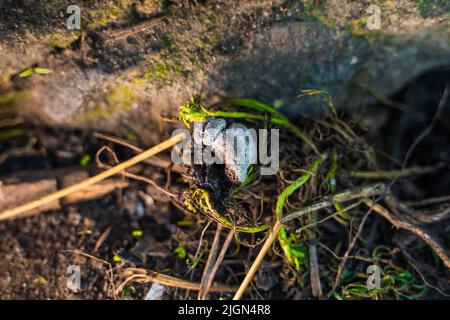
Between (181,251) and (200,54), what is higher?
(200,54)

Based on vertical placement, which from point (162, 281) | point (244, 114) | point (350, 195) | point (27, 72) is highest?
point (27, 72)

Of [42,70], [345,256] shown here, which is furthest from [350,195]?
[42,70]

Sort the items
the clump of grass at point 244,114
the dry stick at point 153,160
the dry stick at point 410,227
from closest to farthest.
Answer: the clump of grass at point 244,114, the dry stick at point 410,227, the dry stick at point 153,160

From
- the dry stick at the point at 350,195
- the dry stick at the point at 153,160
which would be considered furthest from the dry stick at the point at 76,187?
the dry stick at the point at 350,195

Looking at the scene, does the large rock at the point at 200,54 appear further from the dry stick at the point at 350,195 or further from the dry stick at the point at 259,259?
the dry stick at the point at 259,259

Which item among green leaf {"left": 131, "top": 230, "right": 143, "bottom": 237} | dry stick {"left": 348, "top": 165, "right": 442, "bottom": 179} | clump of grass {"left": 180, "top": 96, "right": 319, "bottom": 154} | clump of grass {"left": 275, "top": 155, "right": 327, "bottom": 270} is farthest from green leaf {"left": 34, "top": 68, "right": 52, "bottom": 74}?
dry stick {"left": 348, "top": 165, "right": 442, "bottom": 179}

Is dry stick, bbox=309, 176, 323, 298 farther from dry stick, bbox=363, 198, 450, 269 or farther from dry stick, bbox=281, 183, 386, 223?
dry stick, bbox=363, 198, 450, 269

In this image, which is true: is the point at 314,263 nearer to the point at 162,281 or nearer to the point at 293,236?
the point at 293,236
